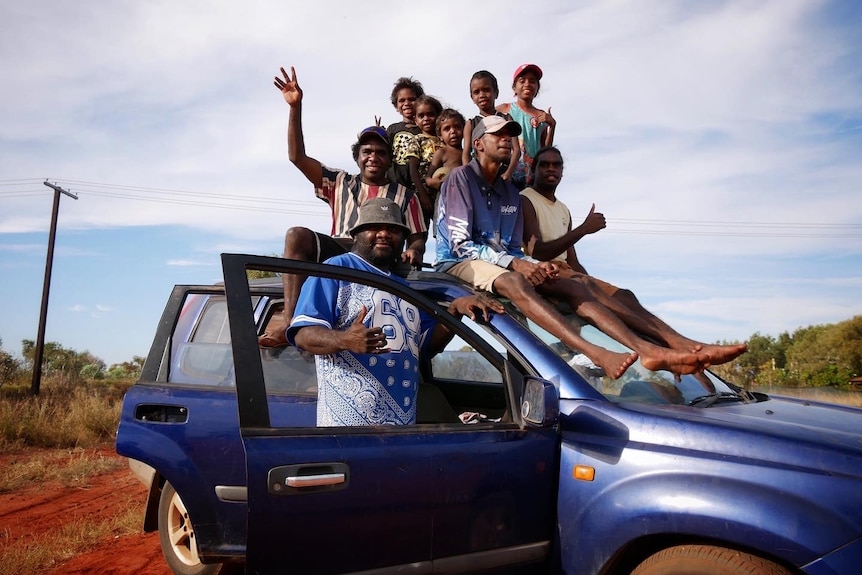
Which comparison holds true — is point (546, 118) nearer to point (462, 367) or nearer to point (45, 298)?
point (462, 367)

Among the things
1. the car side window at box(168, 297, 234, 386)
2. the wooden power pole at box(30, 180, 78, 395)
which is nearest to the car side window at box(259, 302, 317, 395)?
the car side window at box(168, 297, 234, 386)

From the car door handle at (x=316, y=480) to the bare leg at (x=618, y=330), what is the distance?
146 centimetres

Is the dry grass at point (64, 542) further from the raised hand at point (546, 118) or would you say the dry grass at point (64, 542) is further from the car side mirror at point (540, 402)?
the raised hand at point (546, 118)

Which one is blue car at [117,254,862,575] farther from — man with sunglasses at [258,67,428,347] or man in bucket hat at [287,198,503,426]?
man with sunglasses at [258,67,428,347]

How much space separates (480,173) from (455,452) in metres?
2.33

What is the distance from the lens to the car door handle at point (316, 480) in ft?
6.92

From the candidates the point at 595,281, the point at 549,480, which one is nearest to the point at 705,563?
the point at 549,480

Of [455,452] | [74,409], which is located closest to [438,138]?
[455,452]

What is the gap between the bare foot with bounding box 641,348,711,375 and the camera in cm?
275

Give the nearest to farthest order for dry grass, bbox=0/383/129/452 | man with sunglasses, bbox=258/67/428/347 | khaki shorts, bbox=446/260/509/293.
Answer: khaki shorts, bbox=446/260/509/293 → man with sunglasses, bbox=258/67/428/347 → dry grass, bbox=0/383/129/452

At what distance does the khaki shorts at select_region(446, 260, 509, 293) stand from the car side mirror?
42.2 inches

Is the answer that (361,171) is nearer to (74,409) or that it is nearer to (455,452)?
(455,452)

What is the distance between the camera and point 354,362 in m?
2.73

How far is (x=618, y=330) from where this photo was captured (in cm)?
317
